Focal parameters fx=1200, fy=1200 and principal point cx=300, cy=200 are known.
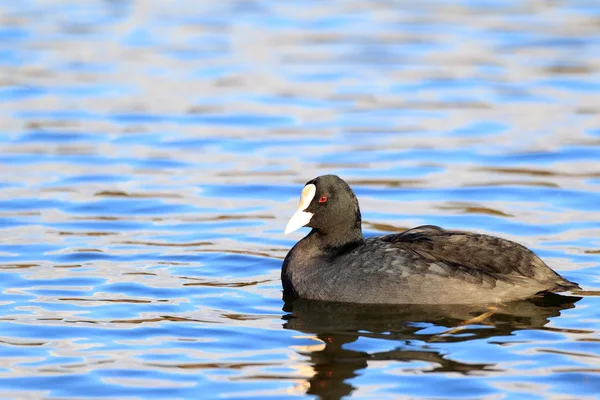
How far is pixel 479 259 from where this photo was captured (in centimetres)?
893

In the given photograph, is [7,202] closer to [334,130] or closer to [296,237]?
[296,237]

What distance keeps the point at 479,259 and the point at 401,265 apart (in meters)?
0.61

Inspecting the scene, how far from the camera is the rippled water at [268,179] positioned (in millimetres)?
7531

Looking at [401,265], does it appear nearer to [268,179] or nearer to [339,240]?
[339,240]

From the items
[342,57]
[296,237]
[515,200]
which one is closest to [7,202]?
[296,237]

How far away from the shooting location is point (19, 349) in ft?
25.5

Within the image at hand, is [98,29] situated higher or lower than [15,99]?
higher

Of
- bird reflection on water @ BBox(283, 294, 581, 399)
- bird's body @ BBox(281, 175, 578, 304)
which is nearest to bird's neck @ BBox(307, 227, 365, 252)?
bird's body @ BBox(281, 175, 578, 304)

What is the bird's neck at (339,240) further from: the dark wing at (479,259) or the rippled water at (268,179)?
the rippled water at (268,179)

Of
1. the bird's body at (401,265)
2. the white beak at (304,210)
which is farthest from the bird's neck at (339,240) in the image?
the white beak at (304,210)

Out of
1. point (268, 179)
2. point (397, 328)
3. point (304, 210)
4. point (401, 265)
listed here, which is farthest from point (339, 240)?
point (268, 179)

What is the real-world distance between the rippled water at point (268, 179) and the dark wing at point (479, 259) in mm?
236

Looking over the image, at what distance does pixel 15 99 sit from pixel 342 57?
556 cm

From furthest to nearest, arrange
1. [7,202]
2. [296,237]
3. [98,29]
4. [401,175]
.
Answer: [98,29] → [401,175] → [7,202] → [296,237]
